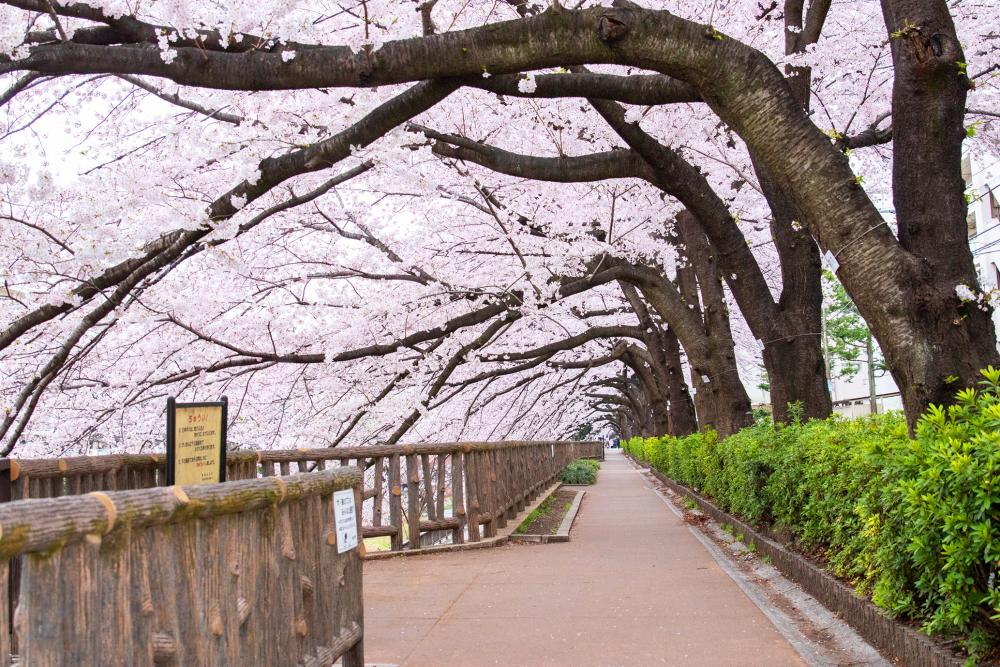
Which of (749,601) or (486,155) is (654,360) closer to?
(486,155)

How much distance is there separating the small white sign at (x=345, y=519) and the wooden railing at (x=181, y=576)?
48 millimetres

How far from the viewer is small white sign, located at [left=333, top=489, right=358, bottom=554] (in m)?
4.90

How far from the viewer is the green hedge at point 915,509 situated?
3.89 m

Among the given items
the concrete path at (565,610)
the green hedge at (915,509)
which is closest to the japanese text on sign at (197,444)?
the concrete path at (565,610)

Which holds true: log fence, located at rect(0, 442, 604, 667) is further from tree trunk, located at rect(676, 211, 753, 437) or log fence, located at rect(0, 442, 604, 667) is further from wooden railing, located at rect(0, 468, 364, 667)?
tree trunk, located at rect(676, 211, 753, 437)

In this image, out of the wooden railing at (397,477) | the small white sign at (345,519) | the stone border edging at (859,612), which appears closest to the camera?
the stone border edging at (859,612)

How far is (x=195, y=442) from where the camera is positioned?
5273 millimetres

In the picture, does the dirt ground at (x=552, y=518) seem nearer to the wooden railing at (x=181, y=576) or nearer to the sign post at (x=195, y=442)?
the sign post at (x=195, y=442)

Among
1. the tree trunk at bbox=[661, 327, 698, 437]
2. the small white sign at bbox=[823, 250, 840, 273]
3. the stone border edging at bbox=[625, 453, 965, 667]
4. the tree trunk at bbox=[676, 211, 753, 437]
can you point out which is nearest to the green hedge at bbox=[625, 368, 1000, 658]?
the stone border edging at bbox=[625, 453, 965, 667]

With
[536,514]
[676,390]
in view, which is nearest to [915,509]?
[536,514]

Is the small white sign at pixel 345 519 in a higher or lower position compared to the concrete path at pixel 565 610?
higher

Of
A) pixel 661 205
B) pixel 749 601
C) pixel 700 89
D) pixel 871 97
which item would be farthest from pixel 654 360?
pixel 700 89

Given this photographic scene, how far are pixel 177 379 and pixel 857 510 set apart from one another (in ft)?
38.5

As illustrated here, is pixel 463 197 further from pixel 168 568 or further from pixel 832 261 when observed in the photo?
pixel 168 568
